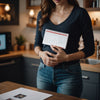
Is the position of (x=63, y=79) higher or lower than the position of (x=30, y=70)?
higher

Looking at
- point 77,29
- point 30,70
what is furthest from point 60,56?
point 30,70

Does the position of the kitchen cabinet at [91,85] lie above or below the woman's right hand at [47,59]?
below

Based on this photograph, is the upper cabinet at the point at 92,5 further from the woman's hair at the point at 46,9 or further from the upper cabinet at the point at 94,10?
the woman's hair at the point at 46,9

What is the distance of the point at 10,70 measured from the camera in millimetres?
3543

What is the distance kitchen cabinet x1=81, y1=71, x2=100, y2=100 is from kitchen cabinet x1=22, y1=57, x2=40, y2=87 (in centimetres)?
95

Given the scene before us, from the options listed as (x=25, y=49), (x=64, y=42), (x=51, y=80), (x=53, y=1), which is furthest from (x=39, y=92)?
(x=25, y=49)

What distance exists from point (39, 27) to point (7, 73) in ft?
5.86

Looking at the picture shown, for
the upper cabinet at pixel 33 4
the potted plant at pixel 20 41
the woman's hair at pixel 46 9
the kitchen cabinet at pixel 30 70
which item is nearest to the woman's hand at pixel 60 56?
the woman's hair at pixel 46 9

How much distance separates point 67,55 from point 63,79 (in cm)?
19

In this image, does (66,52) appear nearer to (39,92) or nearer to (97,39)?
(39,92)

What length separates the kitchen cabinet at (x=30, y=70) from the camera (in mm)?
3542

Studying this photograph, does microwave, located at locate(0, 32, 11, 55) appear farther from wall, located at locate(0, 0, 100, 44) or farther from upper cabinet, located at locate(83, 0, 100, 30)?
upper cabinet, located at locate(83, 0, 100, 30)

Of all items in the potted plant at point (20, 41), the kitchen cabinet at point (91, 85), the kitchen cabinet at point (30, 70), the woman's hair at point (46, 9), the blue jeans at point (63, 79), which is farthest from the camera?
the potted plant at point (20, 41)

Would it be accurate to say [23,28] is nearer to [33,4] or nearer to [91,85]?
[33,4]
